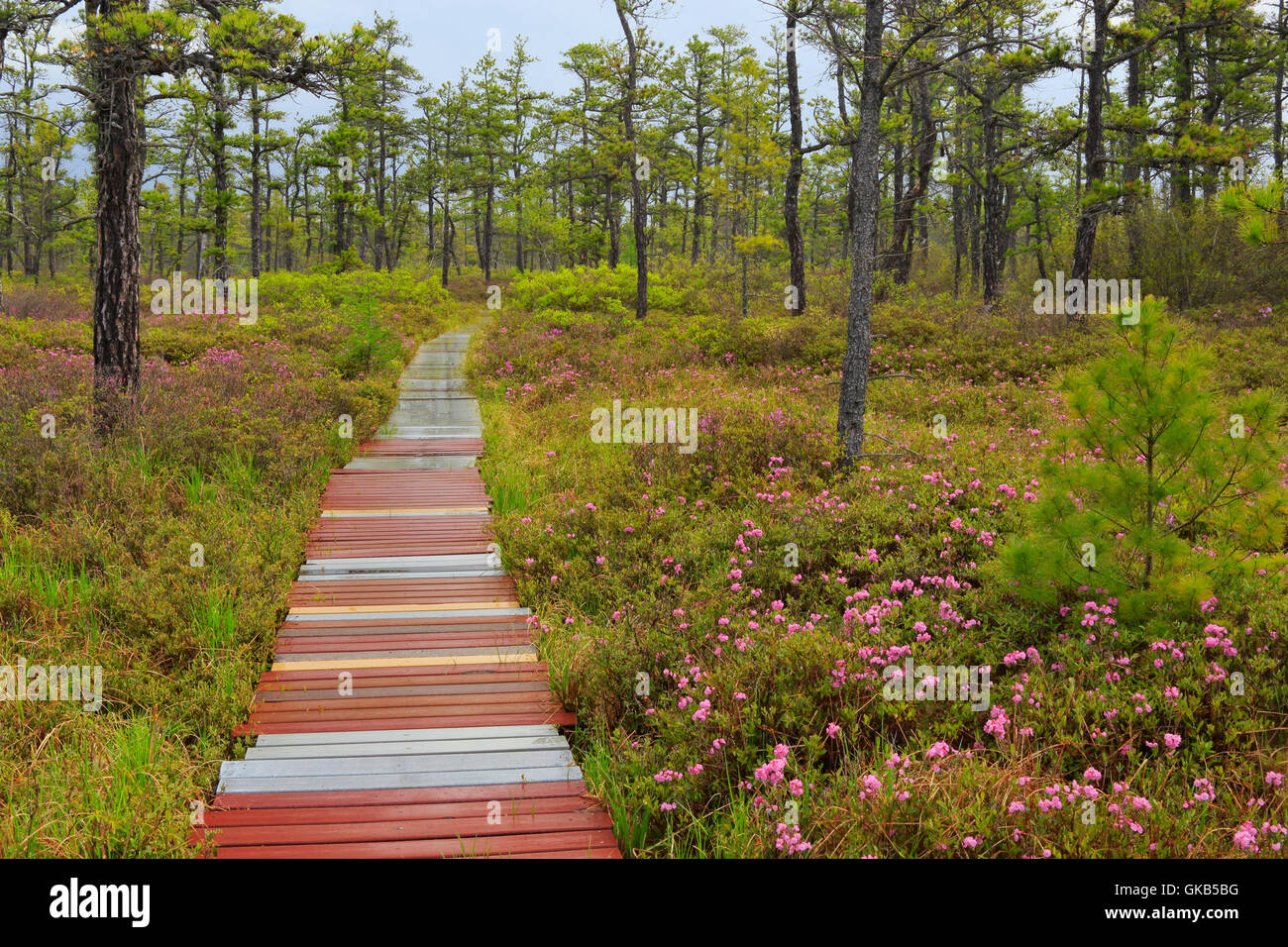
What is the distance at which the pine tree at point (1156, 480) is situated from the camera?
14.2 ft

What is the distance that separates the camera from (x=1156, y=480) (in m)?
4.43

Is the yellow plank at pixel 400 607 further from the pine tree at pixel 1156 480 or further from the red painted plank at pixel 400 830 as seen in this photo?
the pine tree at pixel 1156 480

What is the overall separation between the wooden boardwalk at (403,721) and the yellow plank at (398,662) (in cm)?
1

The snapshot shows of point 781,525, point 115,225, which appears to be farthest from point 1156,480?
point 115,225

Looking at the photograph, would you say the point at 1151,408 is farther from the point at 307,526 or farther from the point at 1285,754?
the point at 307,526

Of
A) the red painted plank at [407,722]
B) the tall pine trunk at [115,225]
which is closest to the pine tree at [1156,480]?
the red painted plank at [407,722]

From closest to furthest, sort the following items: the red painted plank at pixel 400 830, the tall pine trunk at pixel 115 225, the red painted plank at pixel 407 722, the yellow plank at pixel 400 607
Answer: the red painted plank at pixel 400 830
the red painted plank at pixel 407 722
the yellow plank at pixel 400 607
the tall pine trunk at pixel 115 225

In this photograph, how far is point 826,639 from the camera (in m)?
4.55

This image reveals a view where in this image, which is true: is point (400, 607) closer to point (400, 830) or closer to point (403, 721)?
point (403, 721)

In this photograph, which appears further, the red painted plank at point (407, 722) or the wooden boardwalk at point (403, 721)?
the red painted plank at point (407, 722)

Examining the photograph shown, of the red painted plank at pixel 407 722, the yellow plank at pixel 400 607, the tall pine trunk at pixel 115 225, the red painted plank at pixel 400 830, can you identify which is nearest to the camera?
the red painted plank at pixel 400 830

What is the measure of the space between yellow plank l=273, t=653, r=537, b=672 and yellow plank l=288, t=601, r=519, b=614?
2.57ft

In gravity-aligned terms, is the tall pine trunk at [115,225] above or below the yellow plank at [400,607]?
above

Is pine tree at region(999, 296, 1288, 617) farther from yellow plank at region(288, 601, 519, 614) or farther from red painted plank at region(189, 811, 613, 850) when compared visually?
yellow plank at region(288, 601, 519, 614)
